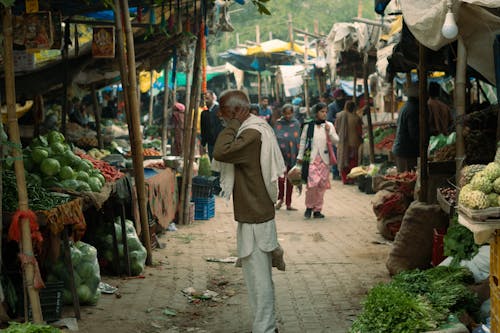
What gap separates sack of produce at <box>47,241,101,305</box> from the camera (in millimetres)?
6848

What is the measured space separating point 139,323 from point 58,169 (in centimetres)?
166

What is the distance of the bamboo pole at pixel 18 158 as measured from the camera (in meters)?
5.36

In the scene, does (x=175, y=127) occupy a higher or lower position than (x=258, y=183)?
lower

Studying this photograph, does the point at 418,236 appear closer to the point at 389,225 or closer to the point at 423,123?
the point at 423,123

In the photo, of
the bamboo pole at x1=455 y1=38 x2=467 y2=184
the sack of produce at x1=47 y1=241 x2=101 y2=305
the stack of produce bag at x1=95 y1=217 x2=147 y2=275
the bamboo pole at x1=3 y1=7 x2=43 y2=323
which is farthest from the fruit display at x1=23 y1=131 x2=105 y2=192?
the bamboo pole at x1=455 y1=38 x2=467 y2=184

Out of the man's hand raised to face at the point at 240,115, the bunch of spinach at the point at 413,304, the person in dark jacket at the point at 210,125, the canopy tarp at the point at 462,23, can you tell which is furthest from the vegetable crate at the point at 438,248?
the person in dark jacket at the point at 210,125

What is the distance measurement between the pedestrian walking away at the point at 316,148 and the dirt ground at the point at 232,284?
754 mm

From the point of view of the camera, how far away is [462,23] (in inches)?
248

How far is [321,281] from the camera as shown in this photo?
334 inches

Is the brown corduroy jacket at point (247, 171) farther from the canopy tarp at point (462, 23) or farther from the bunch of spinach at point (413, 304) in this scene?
the canopy tarp at point (462, 23)

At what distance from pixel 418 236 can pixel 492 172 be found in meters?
3.56

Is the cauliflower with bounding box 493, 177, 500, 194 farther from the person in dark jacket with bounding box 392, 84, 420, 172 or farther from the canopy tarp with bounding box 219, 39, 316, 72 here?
the canopy tarp with bounding box 219, 39, 316, 72

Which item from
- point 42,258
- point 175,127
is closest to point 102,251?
point 42,258

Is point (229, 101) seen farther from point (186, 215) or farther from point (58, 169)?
point (186, 215)
